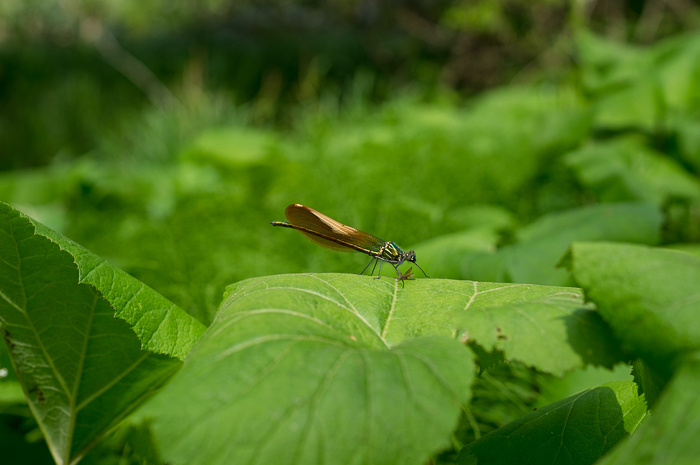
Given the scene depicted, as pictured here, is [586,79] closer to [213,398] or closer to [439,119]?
[439,119]

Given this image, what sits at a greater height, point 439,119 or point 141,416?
point 439,119

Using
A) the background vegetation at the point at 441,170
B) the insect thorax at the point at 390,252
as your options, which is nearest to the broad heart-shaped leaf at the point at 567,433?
the background vegetation at the point at 441,170

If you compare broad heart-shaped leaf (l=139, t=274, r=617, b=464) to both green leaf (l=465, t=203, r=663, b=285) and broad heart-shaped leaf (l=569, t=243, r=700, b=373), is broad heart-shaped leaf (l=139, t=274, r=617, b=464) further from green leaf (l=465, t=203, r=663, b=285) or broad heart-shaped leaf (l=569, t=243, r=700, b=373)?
green leaf (l=465, t=203, r=663, b=285)

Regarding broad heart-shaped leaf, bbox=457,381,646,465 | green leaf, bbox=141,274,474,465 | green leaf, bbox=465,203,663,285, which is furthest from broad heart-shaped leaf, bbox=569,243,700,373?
green leaf, bbox=465,203,663,285

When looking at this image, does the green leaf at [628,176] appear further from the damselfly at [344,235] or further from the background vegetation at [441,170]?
the damselfly at [344,235]

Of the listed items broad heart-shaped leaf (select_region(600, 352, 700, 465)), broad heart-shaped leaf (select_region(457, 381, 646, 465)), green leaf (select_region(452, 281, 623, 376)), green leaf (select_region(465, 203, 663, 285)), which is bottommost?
broad heart-shaped leaf (select_region(457, 381, 646, 465))

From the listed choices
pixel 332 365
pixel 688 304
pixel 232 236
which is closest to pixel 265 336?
pixel 332 365
